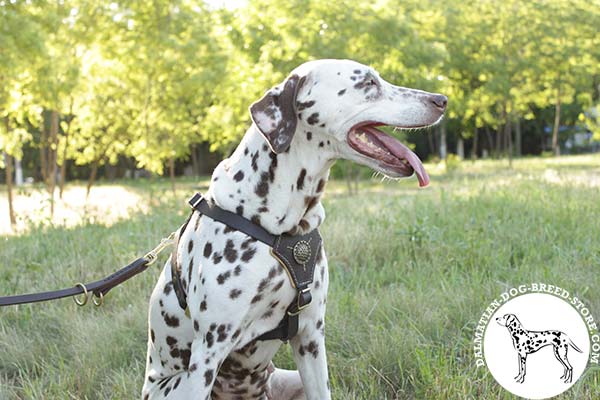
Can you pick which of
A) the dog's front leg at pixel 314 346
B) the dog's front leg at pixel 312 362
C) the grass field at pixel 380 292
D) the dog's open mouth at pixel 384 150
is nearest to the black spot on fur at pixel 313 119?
the dog's open mouth at pixel 384 150

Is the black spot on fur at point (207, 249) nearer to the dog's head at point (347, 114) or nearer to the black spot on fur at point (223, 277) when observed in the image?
the black spot on fur at point (223, 277)

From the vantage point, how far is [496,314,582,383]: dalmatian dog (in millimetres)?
3234

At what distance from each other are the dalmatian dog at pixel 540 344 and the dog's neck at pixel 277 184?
149 cm

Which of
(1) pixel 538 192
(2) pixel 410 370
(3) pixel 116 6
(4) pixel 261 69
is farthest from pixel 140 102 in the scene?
(2) pixel 410 370

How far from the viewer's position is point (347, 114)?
8.39ft

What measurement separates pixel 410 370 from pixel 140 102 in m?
15.7

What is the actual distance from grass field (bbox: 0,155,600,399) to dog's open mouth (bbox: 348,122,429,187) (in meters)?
1.17

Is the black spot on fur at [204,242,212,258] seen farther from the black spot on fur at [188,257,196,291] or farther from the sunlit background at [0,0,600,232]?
the sunlit background at [0,0,600,232]

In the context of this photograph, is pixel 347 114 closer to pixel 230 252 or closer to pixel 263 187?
pixel 263 187

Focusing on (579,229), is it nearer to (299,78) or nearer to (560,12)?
(299,78)

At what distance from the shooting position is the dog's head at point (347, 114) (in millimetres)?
2553

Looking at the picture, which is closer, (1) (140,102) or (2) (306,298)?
(2) (306,298)

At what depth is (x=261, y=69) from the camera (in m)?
13.7

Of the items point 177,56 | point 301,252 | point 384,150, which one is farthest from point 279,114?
point 177,56
